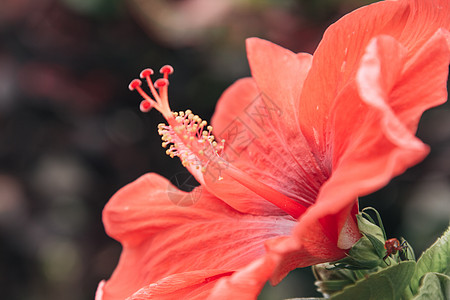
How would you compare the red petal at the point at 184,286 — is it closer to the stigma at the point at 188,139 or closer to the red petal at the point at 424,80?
the stigma at the point at 188,139

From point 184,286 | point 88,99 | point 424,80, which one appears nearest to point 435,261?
point 424,80

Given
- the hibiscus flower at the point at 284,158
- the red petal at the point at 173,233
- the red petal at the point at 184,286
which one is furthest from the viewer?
the red petal at the point at 173,233

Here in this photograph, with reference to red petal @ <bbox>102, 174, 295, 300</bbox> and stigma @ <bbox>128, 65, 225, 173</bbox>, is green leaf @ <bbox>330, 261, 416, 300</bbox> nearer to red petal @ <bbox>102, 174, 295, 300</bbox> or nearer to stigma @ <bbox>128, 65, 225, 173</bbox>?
red petal @ <bbox>102, 174, 295, 300</bbox>

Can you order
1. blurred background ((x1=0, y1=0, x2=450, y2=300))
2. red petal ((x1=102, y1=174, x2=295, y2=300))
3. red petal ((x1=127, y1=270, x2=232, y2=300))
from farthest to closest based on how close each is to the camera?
blurred background ((x1=0, y1=0, x2=450, y2=300)) < red petal ((x1=102, y1=174, x2=295, y2=300)) < red petal ((x1=127, y1=270, x2=232, y2=300))

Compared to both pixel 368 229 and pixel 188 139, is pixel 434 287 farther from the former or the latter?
pixel 188 139

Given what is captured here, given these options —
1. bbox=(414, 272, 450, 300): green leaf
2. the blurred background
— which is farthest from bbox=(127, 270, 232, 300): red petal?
the blurred background

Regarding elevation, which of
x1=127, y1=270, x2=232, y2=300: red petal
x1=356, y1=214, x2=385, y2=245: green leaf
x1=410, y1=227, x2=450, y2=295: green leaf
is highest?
x1=127, y1=270, x2=232, y2=300: red petal

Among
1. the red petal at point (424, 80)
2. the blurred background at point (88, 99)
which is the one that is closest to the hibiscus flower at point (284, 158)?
the red petal at point (424, 80)
